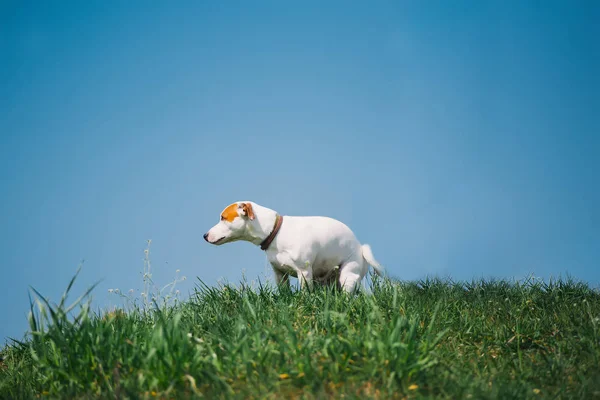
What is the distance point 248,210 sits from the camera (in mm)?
6699

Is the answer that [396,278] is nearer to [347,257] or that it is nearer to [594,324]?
[347,257]

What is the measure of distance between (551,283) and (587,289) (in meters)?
0.52

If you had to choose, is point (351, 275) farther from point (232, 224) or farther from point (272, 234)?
point (232, 224)

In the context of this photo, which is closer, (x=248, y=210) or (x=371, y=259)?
(x=248, y=210)

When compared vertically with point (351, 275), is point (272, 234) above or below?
above

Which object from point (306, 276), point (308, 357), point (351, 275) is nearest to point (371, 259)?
point (351, 275)

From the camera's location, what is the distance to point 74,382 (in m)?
4.06

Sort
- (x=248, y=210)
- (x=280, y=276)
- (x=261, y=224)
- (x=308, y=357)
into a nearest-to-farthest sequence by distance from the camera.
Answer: (x=308, y=357)
(x=248, y=210)
(x=261, y=224)
(x=280, y=276)

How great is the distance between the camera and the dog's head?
6730 mm

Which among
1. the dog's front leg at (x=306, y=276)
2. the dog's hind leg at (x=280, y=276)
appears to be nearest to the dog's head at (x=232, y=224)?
the dog's hind leg at (x=280, y=276)

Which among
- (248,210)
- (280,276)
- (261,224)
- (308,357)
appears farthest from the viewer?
(280,276)

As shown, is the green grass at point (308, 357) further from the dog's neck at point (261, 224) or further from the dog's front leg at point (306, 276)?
the dog's neck at point (261, 224)

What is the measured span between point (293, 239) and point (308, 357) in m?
3.13

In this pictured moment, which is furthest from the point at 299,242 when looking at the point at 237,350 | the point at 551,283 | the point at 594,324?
the point at 551,283
